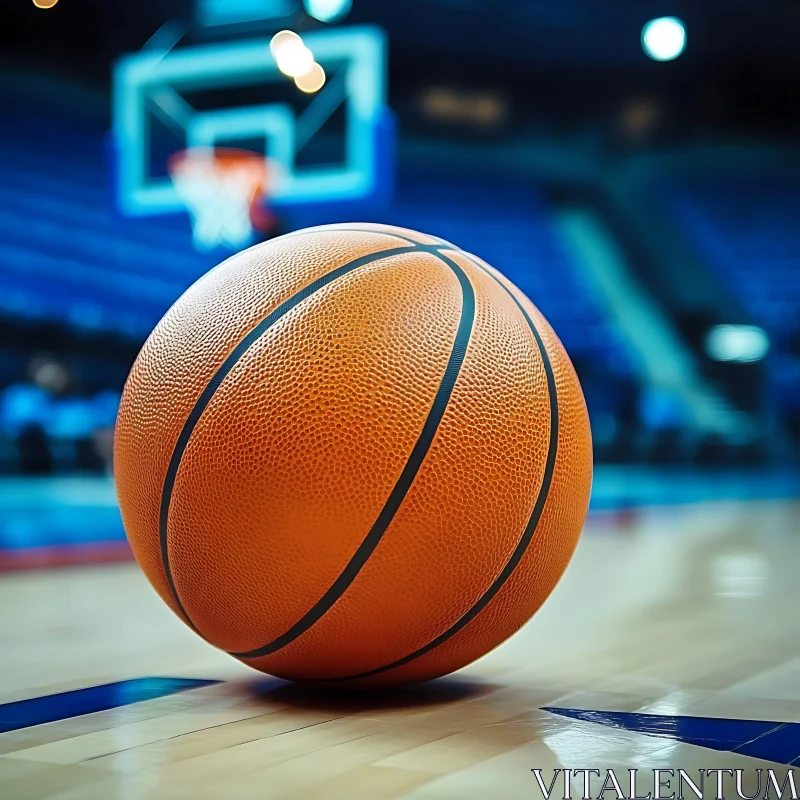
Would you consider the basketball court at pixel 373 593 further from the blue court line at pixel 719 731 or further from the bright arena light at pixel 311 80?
the bright arena light at pixel 311 80

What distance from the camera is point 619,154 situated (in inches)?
834

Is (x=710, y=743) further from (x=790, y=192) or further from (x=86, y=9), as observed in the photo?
(x=790, y=192)

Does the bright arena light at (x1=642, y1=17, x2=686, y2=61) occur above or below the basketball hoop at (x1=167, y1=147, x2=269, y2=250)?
above

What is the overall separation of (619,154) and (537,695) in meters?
19.7

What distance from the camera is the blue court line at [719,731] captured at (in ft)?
6.56

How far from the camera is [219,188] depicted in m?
11.7

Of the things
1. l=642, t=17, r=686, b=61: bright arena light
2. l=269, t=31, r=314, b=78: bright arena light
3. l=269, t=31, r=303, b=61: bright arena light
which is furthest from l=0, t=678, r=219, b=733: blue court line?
l=642, t=17, r=686, b=61: bright arena light

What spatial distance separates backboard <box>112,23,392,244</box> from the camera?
11.2m

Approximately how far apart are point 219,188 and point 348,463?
9941mm

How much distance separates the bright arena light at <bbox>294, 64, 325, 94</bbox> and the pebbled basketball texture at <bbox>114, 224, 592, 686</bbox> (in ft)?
37.0

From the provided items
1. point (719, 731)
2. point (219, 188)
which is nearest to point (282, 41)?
point (219, 188)

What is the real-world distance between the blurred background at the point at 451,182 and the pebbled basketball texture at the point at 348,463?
607 cm

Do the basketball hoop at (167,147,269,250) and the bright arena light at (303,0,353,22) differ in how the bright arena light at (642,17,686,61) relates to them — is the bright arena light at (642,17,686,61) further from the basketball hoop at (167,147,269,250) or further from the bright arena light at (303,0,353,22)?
the basketball hoop at (167,147,269,250)

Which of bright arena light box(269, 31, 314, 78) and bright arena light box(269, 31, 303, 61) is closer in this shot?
bright arena light box(269, 31, 314, 78)
